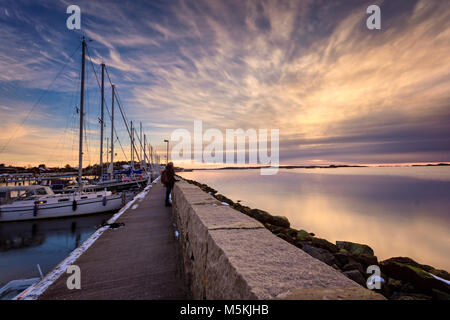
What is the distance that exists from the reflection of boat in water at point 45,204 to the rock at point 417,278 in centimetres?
1668

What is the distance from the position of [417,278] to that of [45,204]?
1930 cm

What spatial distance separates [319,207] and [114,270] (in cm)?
2150

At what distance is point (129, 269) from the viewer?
3.56 metres

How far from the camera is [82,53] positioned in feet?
54.4

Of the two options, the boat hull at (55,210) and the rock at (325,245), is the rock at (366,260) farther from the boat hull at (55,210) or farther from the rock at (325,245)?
the boat hull at (55,210)

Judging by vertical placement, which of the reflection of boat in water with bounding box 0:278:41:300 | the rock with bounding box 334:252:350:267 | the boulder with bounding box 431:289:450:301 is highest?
the reflection of boat in water with bounding box 0:278:41:300

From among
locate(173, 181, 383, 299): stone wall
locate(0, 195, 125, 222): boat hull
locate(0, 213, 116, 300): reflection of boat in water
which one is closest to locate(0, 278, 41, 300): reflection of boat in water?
locate(0, 213, 116, 300): reflection of boat in water

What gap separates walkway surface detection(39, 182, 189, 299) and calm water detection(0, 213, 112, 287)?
5.08 metres

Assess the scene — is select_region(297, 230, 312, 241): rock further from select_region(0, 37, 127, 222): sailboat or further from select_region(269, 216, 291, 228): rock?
select_region(0, 37, 127, 222): sailboat

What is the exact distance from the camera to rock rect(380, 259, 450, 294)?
15.9ft
